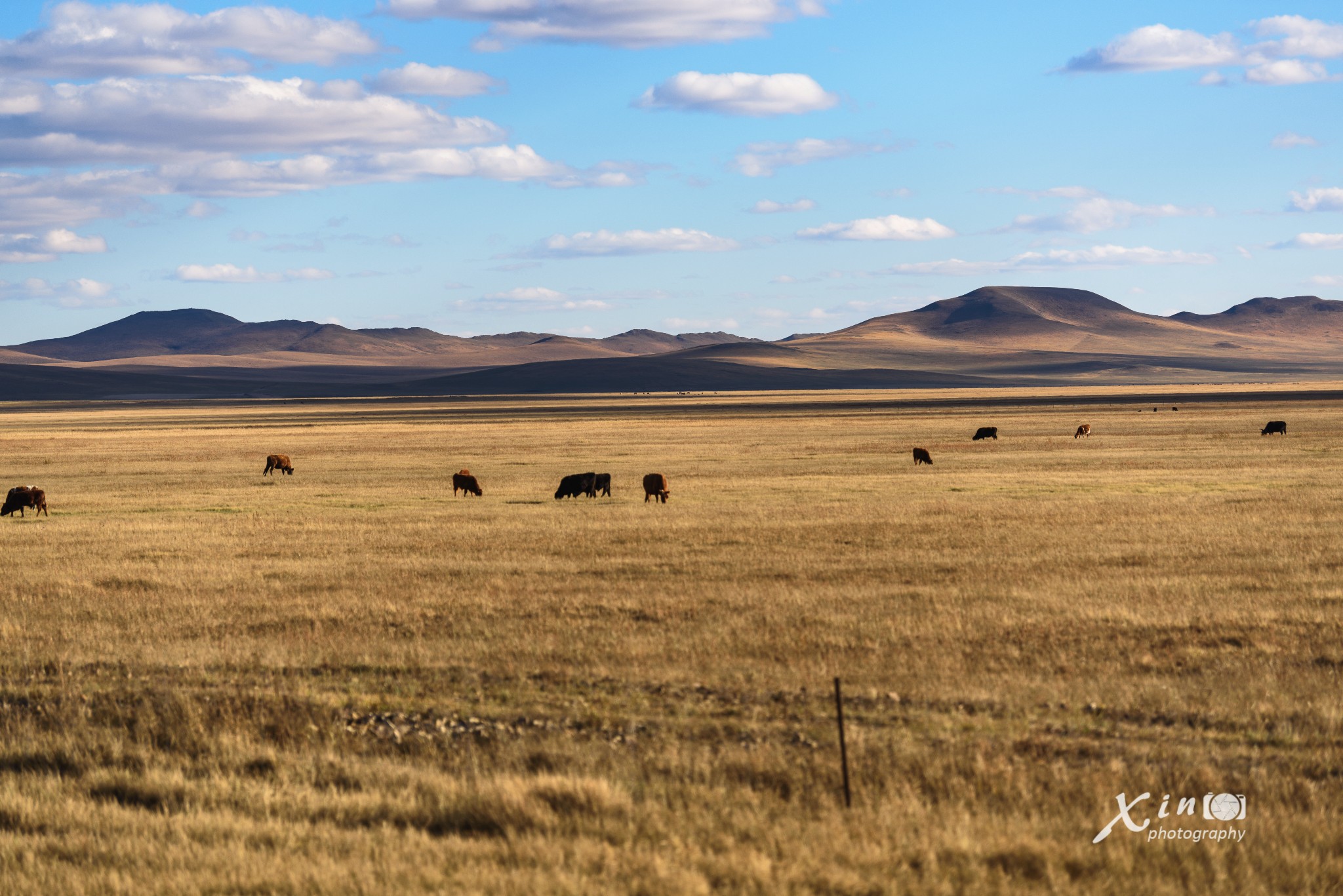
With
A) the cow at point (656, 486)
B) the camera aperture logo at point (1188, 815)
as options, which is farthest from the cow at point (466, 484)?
the camera aperture logo at point (1188, 815)

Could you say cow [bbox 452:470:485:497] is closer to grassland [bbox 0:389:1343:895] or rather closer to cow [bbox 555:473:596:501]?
cow [bbox 555:473:596:501]

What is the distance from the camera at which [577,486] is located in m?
31.0

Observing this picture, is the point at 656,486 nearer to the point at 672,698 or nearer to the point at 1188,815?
the point at 672,698

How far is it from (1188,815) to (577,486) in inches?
966

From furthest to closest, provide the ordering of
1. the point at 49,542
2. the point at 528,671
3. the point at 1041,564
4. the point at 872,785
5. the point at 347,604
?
the point at 49,542 → the point at 1041,564 → the point at 347,604 → the point at 528,671 → the point at 872,785

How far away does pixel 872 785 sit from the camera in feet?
25.5

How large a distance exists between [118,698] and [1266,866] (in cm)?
887

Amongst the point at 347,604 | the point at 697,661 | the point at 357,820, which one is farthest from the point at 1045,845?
the point at 347,604

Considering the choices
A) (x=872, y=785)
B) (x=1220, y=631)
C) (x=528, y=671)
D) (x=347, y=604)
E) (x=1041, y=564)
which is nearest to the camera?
(x=872, y=785)

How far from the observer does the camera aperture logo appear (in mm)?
6750

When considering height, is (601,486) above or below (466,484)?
below

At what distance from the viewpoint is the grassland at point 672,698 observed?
6.68 metres

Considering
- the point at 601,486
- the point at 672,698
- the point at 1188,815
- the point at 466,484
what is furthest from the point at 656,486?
the point at 1188,815

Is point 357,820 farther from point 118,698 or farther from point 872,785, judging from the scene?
point 118,698
